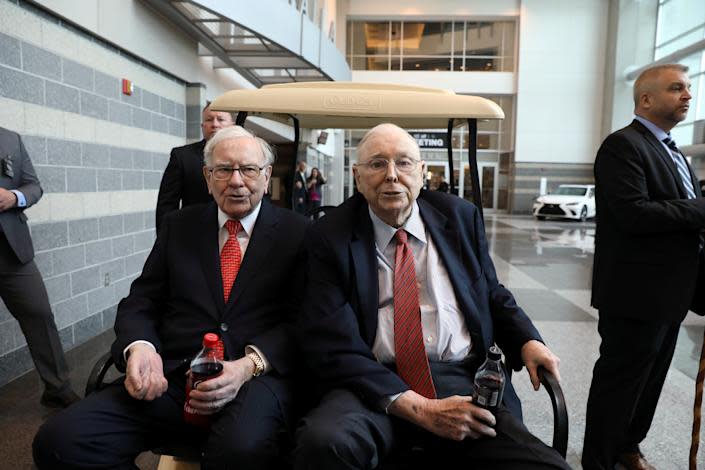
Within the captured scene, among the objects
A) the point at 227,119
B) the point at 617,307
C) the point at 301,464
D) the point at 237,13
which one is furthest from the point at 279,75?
the point at 301,464

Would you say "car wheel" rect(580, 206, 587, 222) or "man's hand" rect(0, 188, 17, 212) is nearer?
"man's hand" rect(0, 188, 17, 212)

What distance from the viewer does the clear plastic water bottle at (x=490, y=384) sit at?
5.28 ft

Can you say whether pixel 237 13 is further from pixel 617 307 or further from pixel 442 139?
pixel 442 139

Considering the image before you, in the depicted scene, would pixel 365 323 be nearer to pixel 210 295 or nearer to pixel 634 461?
pixel 210 295

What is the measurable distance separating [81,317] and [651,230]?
4.14 metres

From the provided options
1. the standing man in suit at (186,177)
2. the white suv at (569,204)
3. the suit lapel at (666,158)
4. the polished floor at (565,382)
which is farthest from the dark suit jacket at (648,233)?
the white suv at (569,204)

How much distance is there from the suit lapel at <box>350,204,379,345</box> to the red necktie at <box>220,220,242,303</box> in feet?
1.67

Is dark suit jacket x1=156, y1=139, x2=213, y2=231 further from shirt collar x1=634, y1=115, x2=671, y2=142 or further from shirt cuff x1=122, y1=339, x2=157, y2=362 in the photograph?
shirt collar x1=634, y1=115, x2=671, y2=142

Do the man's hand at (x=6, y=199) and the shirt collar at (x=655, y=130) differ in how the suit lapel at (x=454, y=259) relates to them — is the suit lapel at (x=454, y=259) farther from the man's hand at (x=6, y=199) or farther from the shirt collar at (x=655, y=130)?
Result: the man's hand at (x=6, y=199)

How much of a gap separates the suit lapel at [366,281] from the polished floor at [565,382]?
150 cm

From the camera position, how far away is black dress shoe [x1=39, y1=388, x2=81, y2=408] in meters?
3.17

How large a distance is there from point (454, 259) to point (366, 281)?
364 mm

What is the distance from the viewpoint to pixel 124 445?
1764 millimetres

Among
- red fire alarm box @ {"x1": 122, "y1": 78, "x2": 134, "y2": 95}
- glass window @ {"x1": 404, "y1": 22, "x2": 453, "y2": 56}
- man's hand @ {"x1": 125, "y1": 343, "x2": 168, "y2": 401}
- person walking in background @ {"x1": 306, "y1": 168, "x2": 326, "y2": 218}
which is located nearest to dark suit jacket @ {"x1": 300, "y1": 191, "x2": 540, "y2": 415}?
man's hand @ {"x1": 125, "y1": 343, "x2": 168, "y2": 401}
